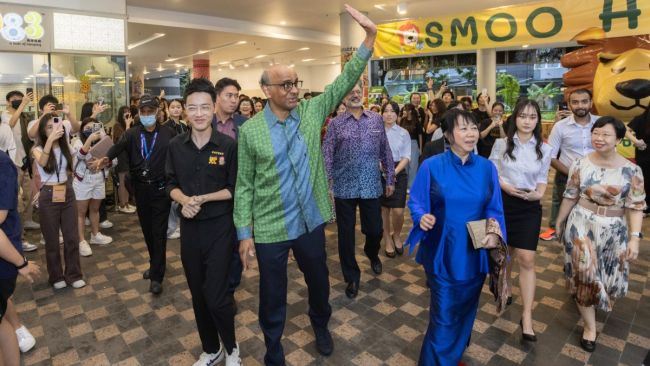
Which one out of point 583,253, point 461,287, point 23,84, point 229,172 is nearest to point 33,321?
point 229,172

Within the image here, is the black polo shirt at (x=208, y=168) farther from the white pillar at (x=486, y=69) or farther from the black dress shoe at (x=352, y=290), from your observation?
the white pillar at (x=486, y=69)

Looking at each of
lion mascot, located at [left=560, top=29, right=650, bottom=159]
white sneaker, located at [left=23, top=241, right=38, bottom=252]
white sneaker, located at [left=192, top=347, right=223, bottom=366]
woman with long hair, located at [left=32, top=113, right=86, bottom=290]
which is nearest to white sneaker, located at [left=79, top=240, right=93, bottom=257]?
white sneaker, located at [left=23, top=241, right=38, bottom=252]

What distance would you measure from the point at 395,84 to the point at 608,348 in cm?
1710

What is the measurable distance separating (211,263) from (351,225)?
4.71ft

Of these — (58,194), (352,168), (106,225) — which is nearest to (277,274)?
(352,168)

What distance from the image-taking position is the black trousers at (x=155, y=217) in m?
3.49

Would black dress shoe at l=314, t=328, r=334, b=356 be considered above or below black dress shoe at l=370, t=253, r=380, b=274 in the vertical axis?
below

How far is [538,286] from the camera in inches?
144

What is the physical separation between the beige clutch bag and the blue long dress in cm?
4

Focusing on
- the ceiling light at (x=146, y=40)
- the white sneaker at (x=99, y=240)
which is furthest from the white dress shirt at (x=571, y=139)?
the ceiling light at (x=146, y=40)

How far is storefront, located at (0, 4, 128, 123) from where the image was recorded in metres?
6.72

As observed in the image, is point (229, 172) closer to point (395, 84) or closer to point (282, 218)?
point (282, 218)

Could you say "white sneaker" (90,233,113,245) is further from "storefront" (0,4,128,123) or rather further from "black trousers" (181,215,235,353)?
"storefront" (0,4,128,123)

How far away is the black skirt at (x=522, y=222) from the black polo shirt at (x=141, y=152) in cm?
263
